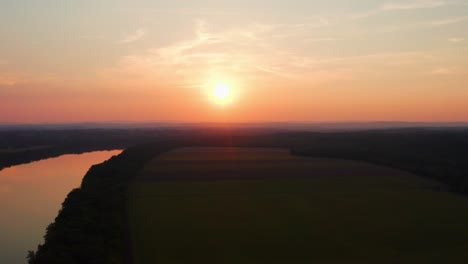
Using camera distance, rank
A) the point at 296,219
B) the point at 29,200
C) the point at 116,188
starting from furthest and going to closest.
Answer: the point at 29,200 < the point at 116,188 < the point at 296,219

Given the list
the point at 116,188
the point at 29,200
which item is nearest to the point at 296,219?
the point at 116,188

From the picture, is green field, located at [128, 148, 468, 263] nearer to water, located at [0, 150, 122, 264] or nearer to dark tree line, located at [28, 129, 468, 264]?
dark tree line, located at [28, 129, 468, 264]

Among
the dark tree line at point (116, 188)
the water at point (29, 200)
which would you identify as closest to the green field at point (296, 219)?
the dark tree line at point (116, 188)

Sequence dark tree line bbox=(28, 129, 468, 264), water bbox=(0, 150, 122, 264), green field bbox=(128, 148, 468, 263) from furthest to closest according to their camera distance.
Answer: water bbox=(0, 150, 122, 264) < green field bbox=(128, 148, 468, 263) < dark tree line bbox=(28, 129, 468, 264)

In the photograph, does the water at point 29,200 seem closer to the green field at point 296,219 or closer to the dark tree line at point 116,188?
the dark tree line at point 116,188

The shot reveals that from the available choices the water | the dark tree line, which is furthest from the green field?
the water

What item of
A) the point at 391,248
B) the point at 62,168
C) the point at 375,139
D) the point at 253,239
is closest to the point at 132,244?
the point at 253,239

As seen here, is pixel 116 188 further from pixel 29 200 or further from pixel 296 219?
pixel 296 219
